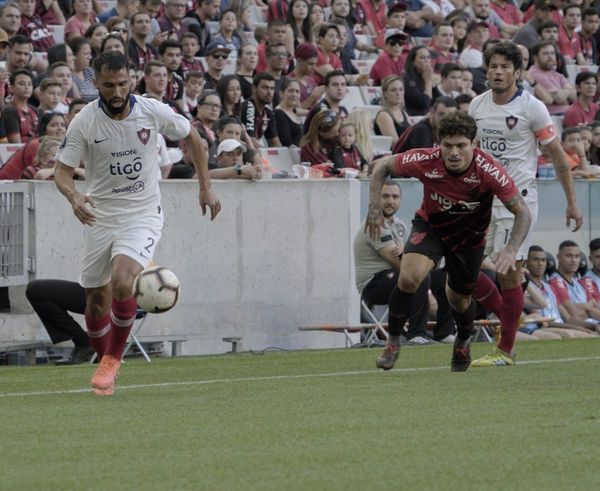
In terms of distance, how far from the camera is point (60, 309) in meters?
13.5

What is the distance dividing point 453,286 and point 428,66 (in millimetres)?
9094

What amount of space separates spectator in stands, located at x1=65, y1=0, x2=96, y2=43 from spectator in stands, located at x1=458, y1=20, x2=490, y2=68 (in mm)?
6238

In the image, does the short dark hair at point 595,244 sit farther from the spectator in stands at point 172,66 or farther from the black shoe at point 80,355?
the black shoe at point 80,355

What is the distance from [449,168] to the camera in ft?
33.5

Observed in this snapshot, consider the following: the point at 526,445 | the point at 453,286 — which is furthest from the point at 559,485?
the point at 453,286

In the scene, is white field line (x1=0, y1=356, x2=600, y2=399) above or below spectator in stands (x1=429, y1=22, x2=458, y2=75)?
below

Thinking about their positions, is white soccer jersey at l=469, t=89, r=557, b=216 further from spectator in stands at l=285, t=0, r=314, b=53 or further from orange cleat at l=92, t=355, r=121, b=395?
spectator in stands at l=285, t=0, r=314, b=53

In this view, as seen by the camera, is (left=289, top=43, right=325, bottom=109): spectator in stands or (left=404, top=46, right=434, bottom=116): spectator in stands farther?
(left=404, top=46, right=434, bottom=116): spectator in stands

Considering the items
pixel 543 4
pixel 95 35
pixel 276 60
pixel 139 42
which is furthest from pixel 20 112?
pixel 543 4

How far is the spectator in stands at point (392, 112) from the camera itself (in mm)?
18359

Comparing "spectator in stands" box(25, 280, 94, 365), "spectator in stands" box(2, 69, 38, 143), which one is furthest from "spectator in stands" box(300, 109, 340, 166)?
"spectator in stands" box(25, 280, 94, 365)

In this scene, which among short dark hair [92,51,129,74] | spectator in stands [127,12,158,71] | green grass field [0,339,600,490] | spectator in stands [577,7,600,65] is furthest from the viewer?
spectator in stands [577,7,600,65]

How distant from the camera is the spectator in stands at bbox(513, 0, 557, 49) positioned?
23203 mm

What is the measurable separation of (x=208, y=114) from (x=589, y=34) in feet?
35.0
